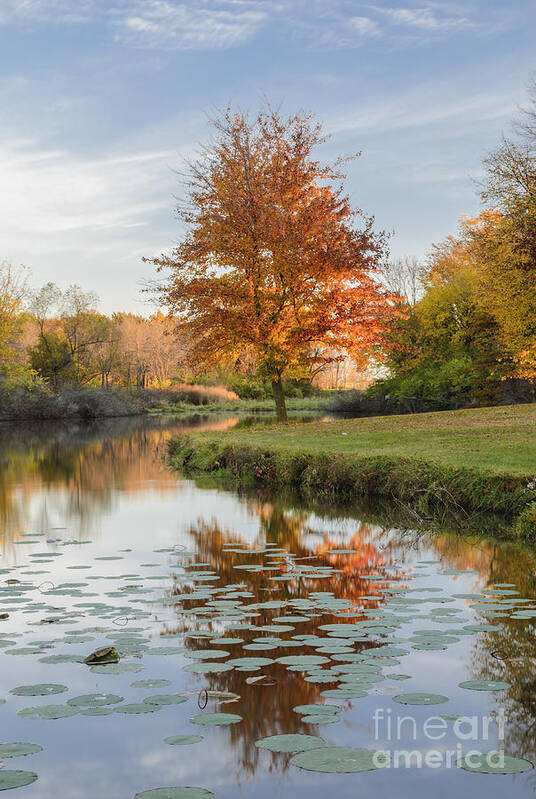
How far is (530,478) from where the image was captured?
12.4 metres

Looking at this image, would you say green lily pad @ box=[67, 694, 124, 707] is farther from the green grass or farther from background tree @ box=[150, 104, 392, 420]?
the green grass

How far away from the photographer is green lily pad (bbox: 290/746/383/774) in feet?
13.6

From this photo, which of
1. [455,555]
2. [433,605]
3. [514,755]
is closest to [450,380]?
[455,555]

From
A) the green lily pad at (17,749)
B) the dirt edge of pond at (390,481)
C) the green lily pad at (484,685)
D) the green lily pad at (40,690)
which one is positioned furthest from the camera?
the dirt edge of pond at (390,481)

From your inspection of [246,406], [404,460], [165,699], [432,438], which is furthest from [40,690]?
[246,406]

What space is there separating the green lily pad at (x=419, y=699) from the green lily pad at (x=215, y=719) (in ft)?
3.47

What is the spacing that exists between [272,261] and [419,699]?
23325 millimetres

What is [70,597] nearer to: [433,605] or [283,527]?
[433,605]

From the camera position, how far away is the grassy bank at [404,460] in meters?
12.9

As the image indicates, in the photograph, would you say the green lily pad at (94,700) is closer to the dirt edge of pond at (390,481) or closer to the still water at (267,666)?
the still water at (267,666)

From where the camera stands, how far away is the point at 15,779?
4.13 m

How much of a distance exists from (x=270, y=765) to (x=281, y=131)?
26.5 metres

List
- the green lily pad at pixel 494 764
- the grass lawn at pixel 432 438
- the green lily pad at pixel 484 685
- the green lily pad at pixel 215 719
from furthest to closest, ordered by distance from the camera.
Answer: the grass lawn at pixel 432 438 < the green lily pad at pixel 484 685 < the green lily pad at pixel 215 719 < the green lily pad at pixel 494 764

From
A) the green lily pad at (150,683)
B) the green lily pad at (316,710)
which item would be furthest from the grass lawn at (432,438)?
the green lily pad at (150,683)
